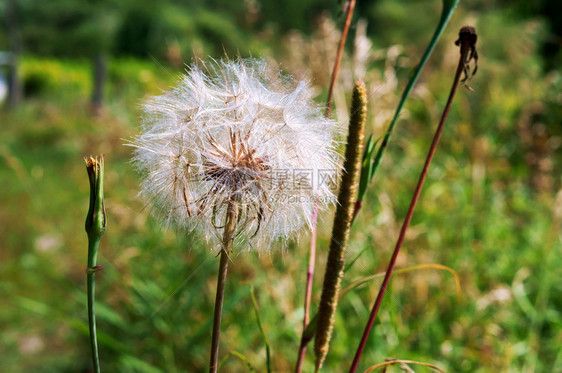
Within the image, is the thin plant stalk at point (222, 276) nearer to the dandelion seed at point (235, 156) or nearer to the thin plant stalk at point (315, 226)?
the dandelion seed at point (235, 156)

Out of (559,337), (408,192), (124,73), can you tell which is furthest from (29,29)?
(559,337)

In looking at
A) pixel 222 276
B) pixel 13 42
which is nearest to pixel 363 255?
pixel 222 276

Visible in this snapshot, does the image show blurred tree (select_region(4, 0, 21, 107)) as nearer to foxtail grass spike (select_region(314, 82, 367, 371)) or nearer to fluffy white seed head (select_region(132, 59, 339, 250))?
fluffy white seed head (select_region(132, 59, 339, 250))

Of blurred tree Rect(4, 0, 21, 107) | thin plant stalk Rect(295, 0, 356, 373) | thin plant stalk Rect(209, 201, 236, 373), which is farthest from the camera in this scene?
blurred tree Rect(4, 0, 21, 107)

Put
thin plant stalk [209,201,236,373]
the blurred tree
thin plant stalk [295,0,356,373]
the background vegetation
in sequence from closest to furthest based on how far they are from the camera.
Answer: thin plant stalk [209,201,236,373], thin plant stalk [295,0,356,373], the background vegetation, the blurred tree

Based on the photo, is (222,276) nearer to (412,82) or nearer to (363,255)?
(412,82)

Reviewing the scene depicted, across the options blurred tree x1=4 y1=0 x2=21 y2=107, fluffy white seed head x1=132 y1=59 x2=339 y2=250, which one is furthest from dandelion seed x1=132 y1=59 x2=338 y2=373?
blurred tree x1=4 y1=0 x2=21 y2=107
